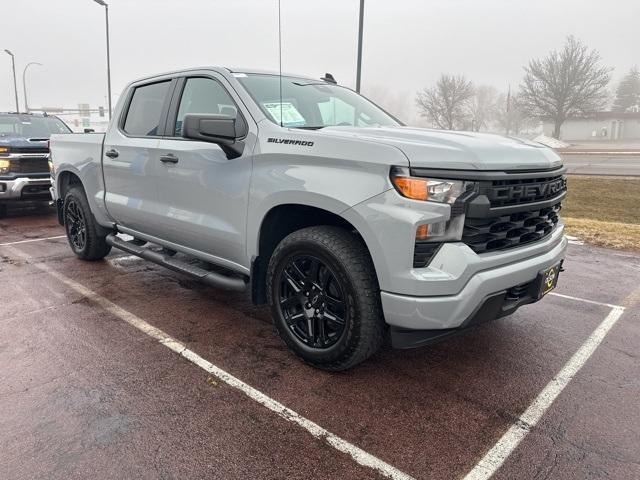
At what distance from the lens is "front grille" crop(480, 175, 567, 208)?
273 centimetres

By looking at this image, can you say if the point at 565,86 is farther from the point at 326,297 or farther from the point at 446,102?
the point at 326,297

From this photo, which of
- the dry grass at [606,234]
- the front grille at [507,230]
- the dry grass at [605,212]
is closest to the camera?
the front grille at [507,230]

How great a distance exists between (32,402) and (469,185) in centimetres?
275

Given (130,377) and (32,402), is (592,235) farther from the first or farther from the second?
(32,402)

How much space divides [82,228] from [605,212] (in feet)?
32.6

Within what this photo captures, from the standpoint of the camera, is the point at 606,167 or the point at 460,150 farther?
the point at 606,167

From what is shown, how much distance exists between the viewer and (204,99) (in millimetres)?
4070

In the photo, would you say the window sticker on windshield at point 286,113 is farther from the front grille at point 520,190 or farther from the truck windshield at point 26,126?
the truck windshield at point 26,126

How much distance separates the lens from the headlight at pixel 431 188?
2613 millimetres

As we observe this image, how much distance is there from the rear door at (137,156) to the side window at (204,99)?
0.77 feet

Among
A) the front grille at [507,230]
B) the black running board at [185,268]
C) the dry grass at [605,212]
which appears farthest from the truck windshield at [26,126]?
the dry grass at [605,212]

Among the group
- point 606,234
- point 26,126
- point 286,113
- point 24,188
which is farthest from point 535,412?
point 26,126

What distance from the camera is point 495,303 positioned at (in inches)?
111

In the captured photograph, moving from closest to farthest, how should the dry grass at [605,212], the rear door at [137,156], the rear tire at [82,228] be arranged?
the rear door at [137,156], the rear tire at [82,228], the dry grass at [605,212]
